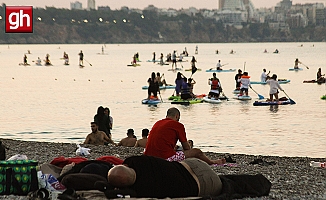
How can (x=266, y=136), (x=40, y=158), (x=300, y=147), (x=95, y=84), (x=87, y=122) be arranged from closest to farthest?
(x=40, y=158) → (x=300, y=147) → (x=266, y=136) → (x=87, y=122) → (x=95, y=84)

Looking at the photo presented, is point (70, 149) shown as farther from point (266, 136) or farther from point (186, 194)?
point (266, 136)

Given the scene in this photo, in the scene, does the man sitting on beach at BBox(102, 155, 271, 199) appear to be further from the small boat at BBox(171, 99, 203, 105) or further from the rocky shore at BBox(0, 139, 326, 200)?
the small boat at BBox(171, 99, 203, 105)

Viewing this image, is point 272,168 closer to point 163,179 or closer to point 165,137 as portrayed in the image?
point 165,137

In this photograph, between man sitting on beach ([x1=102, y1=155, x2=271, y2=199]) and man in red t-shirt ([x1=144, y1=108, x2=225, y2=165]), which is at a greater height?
man in red t-shirt ([x1=144, y1=108, x2=225, y2=165])

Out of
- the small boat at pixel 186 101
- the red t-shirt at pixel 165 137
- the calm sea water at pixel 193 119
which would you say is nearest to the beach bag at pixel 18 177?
the red t-shirt at pixel 165 137

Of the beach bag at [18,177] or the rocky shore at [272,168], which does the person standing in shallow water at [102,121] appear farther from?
the beach bag at [18,177]

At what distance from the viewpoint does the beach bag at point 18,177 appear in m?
8.19

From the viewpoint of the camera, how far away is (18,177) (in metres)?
8.26

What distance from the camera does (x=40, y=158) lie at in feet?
41.2

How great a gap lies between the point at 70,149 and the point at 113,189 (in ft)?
21.8

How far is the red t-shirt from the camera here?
31.3 ft

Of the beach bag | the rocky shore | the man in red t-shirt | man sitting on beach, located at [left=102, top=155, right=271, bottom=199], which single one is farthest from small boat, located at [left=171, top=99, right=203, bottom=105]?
the beach bag

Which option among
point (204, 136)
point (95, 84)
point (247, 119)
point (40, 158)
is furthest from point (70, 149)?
point (95, 84)

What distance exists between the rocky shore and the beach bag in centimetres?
13
